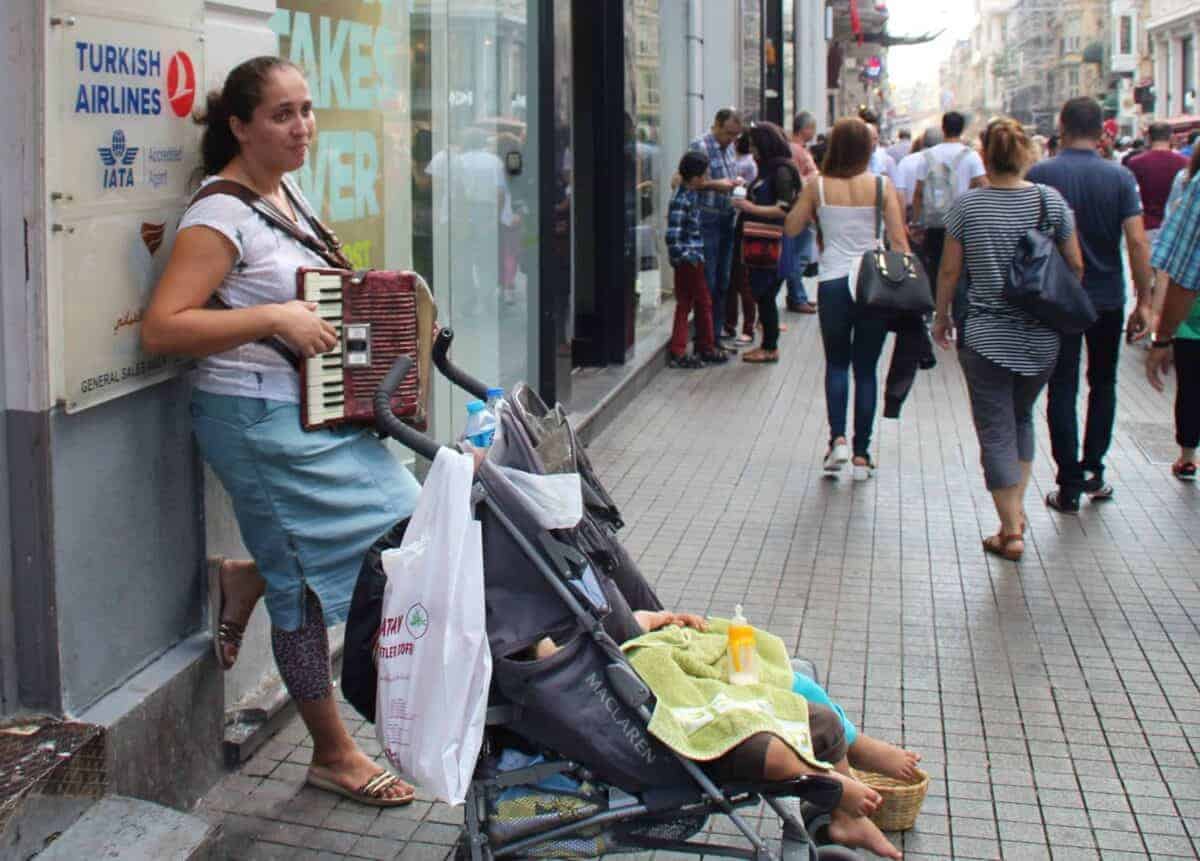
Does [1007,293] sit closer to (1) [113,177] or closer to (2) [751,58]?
(1) [113,177]

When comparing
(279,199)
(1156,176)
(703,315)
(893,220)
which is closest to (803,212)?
(893,220)

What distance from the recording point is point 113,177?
380 cm

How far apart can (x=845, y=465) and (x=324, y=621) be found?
15.9 ft

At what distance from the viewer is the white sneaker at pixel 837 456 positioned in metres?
8.38

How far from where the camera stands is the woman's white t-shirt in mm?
3893

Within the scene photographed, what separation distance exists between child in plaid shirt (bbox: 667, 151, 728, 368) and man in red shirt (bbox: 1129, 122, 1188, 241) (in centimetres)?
393

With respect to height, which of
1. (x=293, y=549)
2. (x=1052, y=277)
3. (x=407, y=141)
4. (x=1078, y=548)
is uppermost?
(x=407, y=141)

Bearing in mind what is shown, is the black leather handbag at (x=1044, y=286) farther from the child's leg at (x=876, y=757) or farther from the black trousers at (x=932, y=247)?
the black trousers at (x=932, y=247)

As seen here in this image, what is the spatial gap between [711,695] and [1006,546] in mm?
3781

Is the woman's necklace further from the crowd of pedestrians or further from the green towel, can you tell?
the crowd of pedestrians

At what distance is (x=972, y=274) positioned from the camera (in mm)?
6840

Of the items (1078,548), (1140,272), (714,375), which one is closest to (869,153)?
(1140,272)

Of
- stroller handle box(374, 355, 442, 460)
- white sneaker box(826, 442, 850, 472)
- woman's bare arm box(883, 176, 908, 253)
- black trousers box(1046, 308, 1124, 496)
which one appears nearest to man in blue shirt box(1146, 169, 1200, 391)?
black trousers box(1046, 308, 1124, 496)

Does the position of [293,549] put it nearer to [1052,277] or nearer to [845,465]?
[1052,277]
